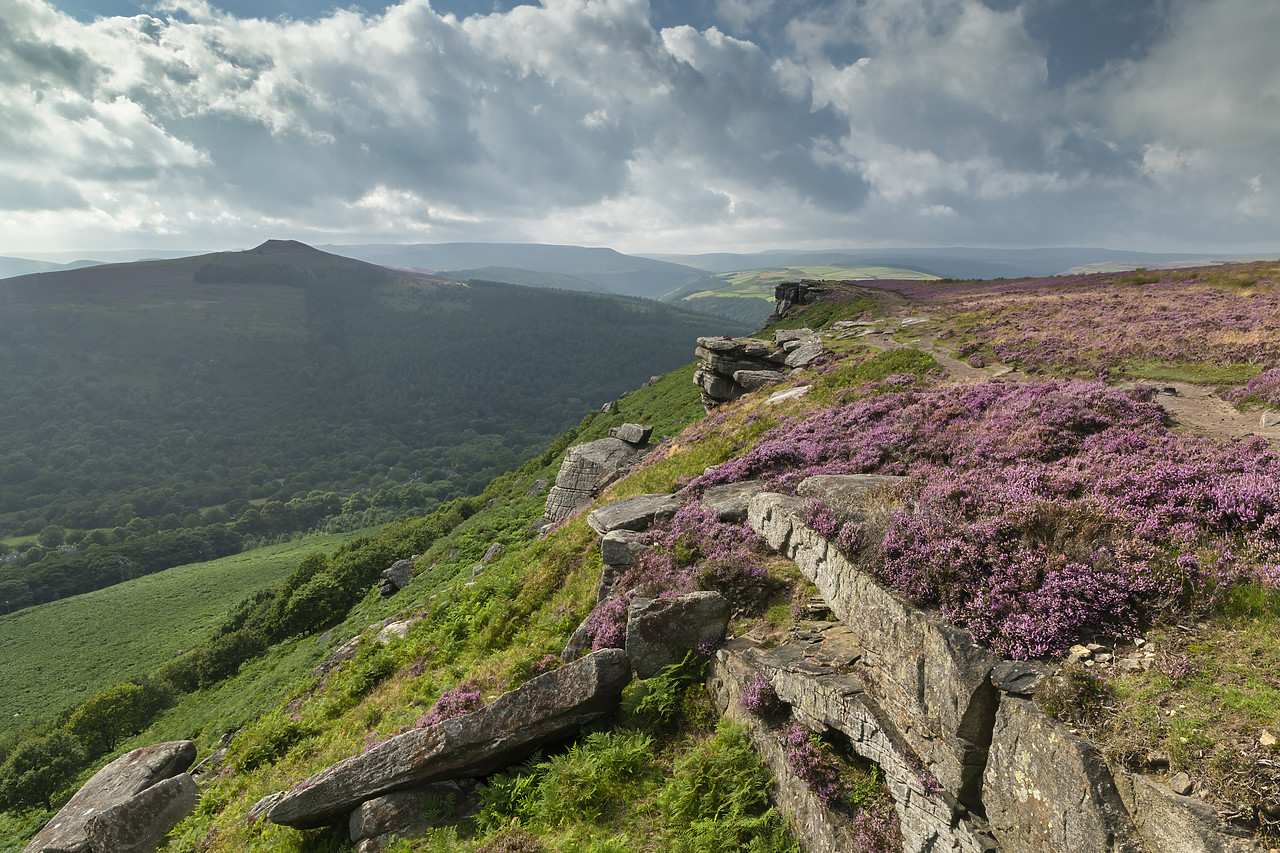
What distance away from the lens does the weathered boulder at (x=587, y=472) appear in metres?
30.6

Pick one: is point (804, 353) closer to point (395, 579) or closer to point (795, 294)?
point (395, 579)

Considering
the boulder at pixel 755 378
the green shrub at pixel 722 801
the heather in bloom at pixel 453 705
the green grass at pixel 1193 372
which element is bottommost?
the heather in bloom at pixel 453 705

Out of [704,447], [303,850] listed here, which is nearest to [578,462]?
[704,447]

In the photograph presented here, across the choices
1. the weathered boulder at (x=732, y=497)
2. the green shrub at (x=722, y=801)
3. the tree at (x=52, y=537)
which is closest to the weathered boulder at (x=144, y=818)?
the green shrub at (x=722, y=801)

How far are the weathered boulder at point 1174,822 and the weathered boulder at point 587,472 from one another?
25.1 m

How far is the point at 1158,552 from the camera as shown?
727 centimetres

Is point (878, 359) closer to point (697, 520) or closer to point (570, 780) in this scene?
point (697, 520)

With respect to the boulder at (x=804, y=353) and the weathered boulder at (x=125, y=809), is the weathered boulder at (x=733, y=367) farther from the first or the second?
the weathered boulder at (x=125, y=809)

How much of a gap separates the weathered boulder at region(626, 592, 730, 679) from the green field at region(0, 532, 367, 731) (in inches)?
2736

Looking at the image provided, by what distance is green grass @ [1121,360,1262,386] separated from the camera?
656 inches

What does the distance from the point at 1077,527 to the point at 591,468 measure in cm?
2682

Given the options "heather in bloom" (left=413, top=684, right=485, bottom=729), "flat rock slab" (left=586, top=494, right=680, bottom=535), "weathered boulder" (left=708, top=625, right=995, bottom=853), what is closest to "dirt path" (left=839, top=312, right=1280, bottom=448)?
"weathered boulder" (left=708, top=625, right=995, bottom=853)

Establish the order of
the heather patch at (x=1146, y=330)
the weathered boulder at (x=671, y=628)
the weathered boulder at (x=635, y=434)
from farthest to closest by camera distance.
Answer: the weathered boulder at (x=635, y=434) → the heather patch at (x=1146, y=330) → the weathered boulder at (x=671, y=628)

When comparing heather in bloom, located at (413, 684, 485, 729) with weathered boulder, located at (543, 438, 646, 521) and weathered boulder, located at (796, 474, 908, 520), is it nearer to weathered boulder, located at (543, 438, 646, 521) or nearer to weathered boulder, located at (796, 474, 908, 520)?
weathered boulder, located at (796, 474, 908, 520)
